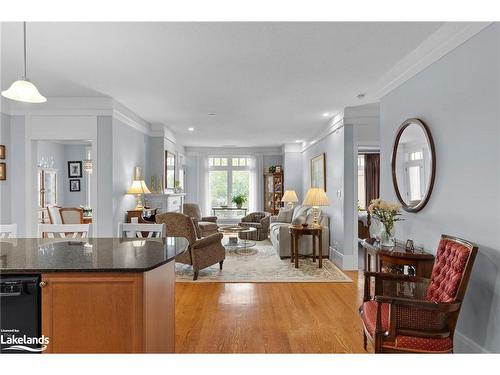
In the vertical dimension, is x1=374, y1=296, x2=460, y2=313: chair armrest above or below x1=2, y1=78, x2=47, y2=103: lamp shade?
below

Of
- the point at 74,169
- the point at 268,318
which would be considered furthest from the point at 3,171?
the point at 74,169

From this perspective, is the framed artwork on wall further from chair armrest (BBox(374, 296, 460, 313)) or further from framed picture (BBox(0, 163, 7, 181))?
chair armrest (BBox(374, 296, 460, 313))

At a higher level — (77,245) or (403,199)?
(403,199)

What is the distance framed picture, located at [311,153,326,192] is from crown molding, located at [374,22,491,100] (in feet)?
9.18

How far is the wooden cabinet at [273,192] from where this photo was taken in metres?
9.36

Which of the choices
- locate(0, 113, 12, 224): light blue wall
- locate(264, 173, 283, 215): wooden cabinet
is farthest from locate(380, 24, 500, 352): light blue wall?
locate(264, 173, 283, 215): wooden cabinet

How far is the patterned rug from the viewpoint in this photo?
451 centimetres

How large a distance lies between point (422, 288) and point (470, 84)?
161cm

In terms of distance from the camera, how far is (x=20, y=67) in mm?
3311

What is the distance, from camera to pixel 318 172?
6.93 metres

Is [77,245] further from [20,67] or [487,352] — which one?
[487,352]

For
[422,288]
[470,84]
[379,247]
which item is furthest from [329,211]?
[470,84]

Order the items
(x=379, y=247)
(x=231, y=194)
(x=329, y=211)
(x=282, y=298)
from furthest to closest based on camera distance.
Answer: (x=231, y=194), (x=329, y=211), (x=282, y=298), (x=379, y=247)

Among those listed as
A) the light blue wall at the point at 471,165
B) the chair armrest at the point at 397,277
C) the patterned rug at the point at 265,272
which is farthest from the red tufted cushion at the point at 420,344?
the patterned rug at the point at 265,272
